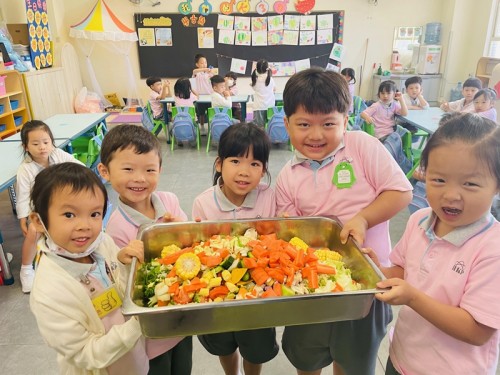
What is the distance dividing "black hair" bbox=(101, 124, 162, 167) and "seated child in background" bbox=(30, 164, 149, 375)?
0.25 meters

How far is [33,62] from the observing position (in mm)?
6152

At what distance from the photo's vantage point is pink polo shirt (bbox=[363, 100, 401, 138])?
4383 mm

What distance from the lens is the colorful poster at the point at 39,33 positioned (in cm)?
613

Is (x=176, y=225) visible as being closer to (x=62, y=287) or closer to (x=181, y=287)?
(x=181, y=287)

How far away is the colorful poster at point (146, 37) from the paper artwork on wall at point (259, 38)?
206cm

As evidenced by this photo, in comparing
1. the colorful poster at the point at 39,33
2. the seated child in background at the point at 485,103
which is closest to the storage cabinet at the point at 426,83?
the seated child in background at the point at 485,103

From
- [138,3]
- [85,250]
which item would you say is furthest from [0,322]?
[138,3]

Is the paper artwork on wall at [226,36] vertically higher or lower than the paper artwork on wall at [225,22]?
lower

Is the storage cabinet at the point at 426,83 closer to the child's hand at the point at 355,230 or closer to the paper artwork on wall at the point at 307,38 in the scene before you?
the paper artwork on wall at the point at 307,38

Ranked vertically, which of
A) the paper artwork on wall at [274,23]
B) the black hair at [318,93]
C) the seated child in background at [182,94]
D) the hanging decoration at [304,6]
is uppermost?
the hanging decoration at [304,6]

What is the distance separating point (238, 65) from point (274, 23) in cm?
110

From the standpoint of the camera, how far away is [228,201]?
1.35 metres

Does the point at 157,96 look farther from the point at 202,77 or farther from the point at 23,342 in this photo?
the point at 23,342

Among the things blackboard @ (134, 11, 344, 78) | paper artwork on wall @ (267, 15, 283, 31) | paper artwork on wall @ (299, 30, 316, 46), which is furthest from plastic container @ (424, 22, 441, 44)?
paper artwork on wall @ (267, 15, 283, 31)
